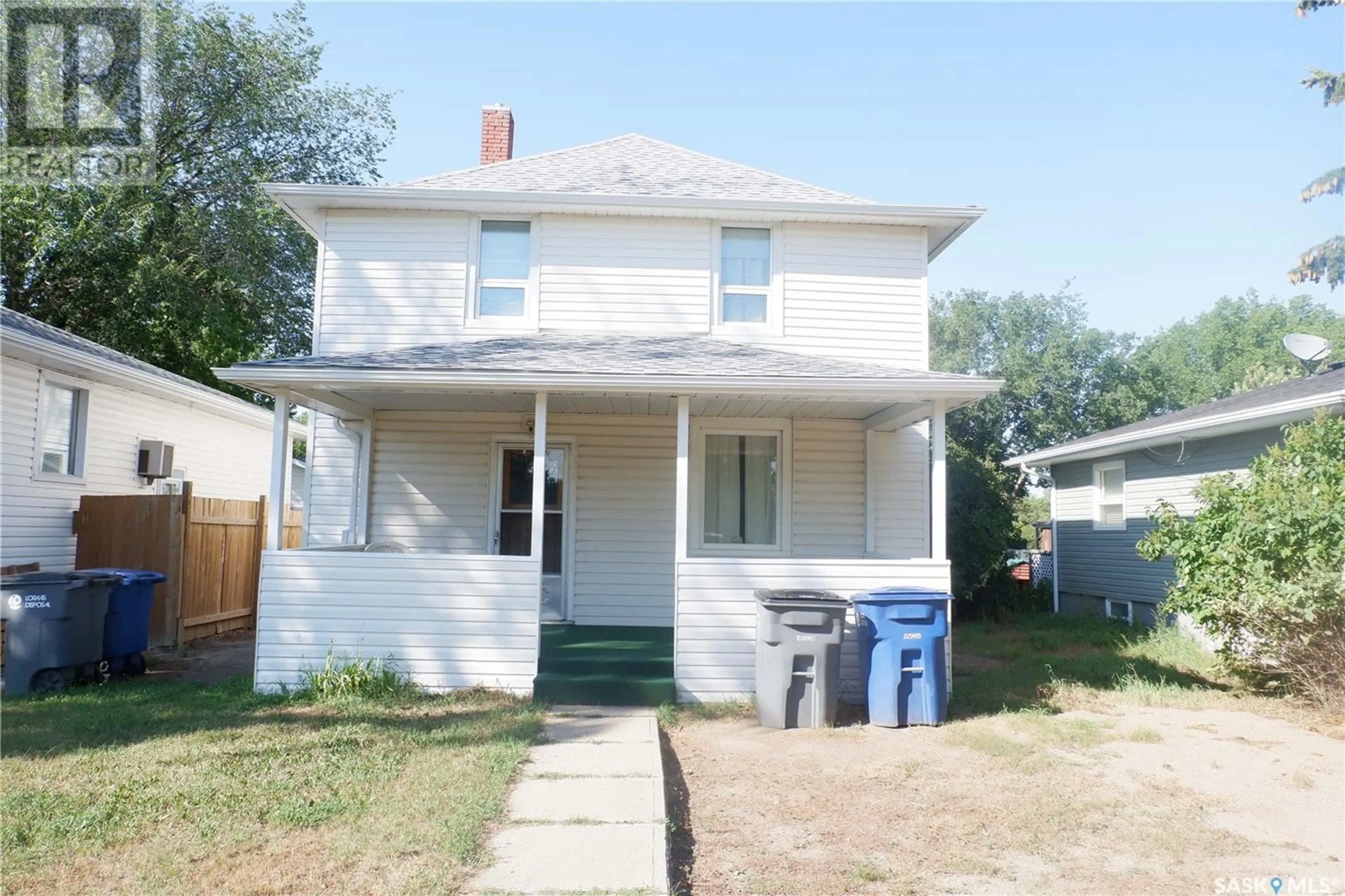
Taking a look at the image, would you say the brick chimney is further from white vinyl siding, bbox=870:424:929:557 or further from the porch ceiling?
white vinyl siding, bbox=870:424:929:557

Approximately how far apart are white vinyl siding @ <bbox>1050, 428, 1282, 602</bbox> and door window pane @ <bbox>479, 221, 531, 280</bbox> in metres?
8.64

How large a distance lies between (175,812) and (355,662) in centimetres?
326

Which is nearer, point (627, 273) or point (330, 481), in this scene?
point (330, 481)

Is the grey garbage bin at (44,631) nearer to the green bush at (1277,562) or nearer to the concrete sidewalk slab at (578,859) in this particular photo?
the concrete sidewalk slab at (578,859)

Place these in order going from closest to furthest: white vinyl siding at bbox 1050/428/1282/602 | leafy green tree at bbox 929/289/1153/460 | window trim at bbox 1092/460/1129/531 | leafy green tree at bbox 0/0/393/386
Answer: white vinyl siding at bbox 1050/428/1282/602
window trim at bbox 1092/460/1129/531
leafy green tree at bbox 0/0/393/386
leafy green tree at bbox 929/289/1153/460

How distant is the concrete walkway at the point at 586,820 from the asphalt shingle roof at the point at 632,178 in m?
6.50

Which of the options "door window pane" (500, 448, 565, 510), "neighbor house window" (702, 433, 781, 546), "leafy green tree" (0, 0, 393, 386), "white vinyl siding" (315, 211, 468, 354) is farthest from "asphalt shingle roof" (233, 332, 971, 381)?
"leafy green tree" (0, 0, 393, 386)

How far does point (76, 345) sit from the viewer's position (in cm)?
1162

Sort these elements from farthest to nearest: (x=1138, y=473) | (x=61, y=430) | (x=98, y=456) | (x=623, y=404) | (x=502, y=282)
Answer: (x=1138, y=473) → (x=98, y=456) → (x=61, y=430) → (x=502, y=282) → (x=623, y=404)

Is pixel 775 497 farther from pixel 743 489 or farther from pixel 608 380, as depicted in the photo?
pixel 608 380

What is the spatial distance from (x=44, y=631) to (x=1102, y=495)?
1564 centimetres

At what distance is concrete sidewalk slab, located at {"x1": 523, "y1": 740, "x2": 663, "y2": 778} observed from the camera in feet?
18.7

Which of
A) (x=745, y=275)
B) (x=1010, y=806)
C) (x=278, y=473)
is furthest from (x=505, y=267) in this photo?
(x=1010, y=806)

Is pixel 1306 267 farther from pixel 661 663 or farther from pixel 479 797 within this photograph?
pixel 479 797
